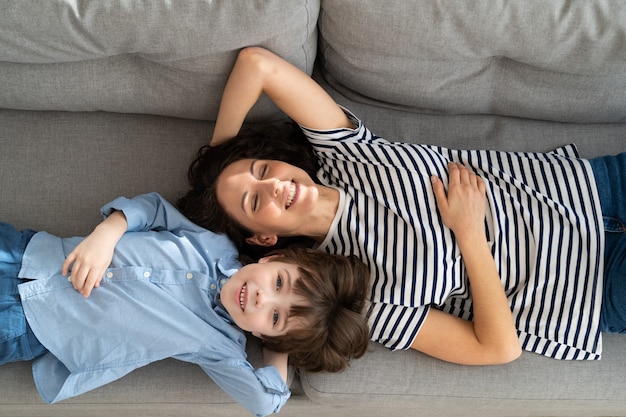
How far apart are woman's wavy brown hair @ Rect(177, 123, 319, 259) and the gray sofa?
10 cm

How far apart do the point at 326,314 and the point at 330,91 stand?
2.42ft

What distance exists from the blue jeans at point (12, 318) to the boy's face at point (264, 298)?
516 millimetres

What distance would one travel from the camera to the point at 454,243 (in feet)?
5.12

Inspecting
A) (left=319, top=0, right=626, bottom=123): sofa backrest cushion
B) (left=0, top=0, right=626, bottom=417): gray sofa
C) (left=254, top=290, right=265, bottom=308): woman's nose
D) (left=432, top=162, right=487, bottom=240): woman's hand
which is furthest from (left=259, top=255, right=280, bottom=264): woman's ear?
(left=319, top=0, right=626, bottom=123): sofa backrest cushion

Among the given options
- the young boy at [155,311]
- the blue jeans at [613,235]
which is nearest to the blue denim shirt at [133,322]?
the young boy at [155,311]

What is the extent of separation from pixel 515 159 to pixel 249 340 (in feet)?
3.09

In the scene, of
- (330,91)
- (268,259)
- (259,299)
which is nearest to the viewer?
(259,299)

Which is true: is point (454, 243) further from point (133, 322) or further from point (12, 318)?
point (12, 318)

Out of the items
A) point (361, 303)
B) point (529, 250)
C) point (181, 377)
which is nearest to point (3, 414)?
point (181, 377)

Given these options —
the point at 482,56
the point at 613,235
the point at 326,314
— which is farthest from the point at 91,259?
the point at 613,235

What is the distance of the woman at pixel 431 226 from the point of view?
1521 millimetres

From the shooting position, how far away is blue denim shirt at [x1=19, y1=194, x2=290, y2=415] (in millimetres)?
1435

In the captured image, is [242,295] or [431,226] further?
[431,226]

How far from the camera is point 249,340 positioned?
161 cm
